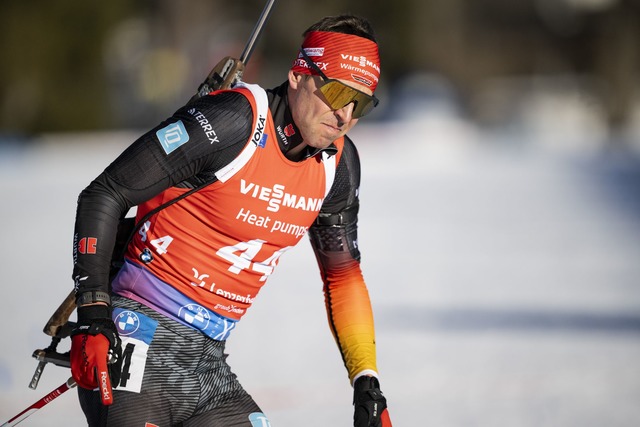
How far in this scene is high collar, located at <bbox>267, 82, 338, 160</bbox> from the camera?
3.62 m

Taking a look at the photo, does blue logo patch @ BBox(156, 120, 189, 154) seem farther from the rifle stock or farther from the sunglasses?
the rifle stock

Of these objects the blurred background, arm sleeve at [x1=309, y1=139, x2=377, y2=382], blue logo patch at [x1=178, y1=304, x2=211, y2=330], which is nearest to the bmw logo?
blue logo patch at [x1=178, y1=304, x2=211, y2=330]

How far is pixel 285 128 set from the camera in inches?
143

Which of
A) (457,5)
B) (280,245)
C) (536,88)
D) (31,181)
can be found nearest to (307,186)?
(280,245)

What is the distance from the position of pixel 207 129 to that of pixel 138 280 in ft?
2.01

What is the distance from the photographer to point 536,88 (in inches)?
1563

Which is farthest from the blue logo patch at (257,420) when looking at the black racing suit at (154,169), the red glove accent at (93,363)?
the red glove accent at (93,363)

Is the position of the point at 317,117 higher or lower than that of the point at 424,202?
lower

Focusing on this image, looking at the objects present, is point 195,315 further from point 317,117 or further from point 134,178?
point 317,117

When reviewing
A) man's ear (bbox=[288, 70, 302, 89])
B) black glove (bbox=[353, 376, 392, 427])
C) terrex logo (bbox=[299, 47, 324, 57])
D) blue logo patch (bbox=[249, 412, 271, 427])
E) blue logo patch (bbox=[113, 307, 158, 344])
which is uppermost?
terrex logo (bbox=[299, 47, 324, 57])

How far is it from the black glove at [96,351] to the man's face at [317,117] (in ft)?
3.04

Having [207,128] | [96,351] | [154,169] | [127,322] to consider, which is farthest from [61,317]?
[207,128]

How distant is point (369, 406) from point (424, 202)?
13.8 metres

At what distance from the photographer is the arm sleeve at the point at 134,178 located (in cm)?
330
